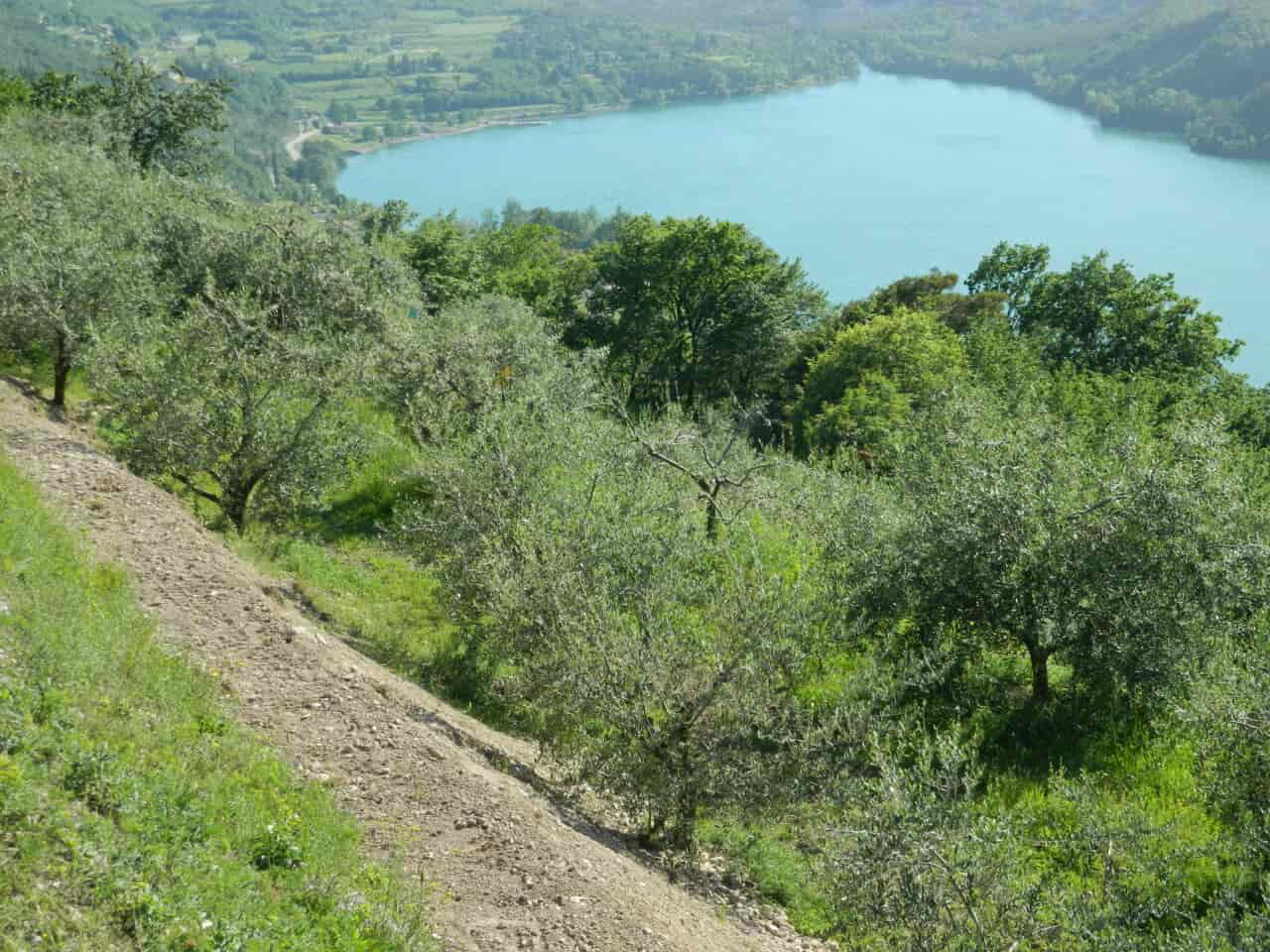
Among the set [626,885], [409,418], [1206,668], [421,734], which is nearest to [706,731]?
[626,885]

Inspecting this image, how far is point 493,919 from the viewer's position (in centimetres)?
771

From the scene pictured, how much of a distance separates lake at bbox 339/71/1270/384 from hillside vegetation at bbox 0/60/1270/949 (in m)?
76.6

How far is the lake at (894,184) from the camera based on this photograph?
101875 mm

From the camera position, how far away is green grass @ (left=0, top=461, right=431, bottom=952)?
5.89m

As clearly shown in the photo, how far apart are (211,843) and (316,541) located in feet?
41.7

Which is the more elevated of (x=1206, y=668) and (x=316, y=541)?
(x=1206, y=668)

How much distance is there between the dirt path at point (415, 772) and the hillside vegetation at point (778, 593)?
1.06m

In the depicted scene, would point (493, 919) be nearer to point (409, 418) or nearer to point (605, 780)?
point (605, 780)

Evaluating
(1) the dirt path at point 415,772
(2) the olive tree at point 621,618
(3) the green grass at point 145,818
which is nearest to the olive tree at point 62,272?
(1) the dirt path at point 415,772

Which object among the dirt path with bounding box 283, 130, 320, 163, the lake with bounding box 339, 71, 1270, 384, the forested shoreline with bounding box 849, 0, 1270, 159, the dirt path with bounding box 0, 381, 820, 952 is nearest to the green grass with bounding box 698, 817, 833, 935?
the dirt path with bounding box 0, 381, 820, 952

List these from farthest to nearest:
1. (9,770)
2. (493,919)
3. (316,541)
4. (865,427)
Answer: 1. (865,427)
2. (316,541)
3. (493,919)
4. (9,770)

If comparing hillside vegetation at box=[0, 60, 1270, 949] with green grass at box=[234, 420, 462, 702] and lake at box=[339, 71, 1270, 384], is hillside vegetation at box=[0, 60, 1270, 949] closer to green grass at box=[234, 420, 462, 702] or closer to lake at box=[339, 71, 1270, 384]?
green grass at box=[234, 420, 462, 702]

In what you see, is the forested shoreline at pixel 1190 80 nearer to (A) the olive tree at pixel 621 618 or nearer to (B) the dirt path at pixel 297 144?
(B) the dirt path at pixel 297 144

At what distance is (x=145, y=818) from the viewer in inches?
267
